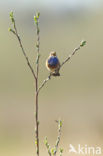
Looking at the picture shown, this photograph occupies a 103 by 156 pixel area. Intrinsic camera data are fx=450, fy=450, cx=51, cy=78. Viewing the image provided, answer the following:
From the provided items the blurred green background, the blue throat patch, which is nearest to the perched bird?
the blue throat patch

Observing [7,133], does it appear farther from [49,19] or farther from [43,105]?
[49,19]

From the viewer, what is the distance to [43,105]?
23.0 meters

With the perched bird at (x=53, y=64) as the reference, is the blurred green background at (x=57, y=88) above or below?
below

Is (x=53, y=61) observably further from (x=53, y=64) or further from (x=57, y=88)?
(x=57, y=88)

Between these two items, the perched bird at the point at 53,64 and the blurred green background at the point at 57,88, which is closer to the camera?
the perched bird at the point at 53,64

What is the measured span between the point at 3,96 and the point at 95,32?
14.9 m

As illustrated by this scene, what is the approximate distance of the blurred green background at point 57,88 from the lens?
18094 mm

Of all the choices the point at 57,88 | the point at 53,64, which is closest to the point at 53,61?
the point at 53,64

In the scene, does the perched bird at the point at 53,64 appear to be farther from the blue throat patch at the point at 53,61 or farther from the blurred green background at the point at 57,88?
the blurred green background at the point at 57,88

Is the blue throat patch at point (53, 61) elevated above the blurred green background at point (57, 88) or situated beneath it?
elevated above

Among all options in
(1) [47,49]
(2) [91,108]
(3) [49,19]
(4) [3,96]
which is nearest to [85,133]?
(2) [91,108]

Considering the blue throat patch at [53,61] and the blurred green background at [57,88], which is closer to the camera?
the blue throat patch at [53,61]

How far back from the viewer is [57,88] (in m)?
27.4

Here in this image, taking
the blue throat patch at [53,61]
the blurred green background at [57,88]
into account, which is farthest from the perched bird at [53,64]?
the blurred green background at [57,88]
